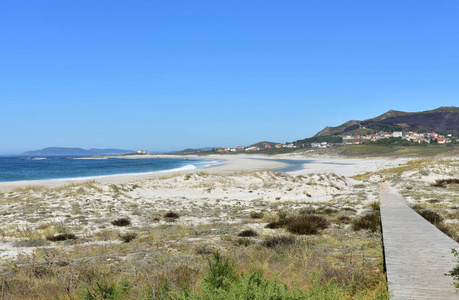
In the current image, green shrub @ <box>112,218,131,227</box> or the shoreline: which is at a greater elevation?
green shrub @ <box>112,218,131,227</box>

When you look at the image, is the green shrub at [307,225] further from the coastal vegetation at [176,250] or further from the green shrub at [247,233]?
the green shrub at [247,233]

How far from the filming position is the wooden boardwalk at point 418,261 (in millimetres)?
5207

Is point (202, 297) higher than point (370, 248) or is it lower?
higher

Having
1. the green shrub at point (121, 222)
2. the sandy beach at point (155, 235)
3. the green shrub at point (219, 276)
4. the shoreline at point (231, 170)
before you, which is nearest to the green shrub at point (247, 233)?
the sandy beach at point (155, 235)

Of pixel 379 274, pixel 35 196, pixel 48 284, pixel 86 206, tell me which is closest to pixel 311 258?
pixel 379 274

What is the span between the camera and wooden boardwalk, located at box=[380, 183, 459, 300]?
17.1 ft

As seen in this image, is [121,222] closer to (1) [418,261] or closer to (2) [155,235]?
(2) [155,235]

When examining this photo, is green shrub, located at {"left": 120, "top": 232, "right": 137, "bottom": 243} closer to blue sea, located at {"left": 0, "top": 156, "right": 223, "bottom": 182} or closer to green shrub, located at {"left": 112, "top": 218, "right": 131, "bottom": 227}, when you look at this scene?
green shrub, located at {"left": 112, "top": 218, "right": 131, "bottom": 227}

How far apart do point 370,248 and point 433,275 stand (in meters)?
2.93

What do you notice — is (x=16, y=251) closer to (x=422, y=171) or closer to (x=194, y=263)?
(x=194, y=263)

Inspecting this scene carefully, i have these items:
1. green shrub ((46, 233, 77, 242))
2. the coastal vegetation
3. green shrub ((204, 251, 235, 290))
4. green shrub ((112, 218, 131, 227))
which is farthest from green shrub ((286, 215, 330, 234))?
green shrub ((46, 233, 77, 242))

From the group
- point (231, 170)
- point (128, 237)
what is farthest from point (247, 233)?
point (231, 170)

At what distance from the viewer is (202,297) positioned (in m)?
4.34

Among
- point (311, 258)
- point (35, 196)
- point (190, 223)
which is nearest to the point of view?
point (311, 258)
